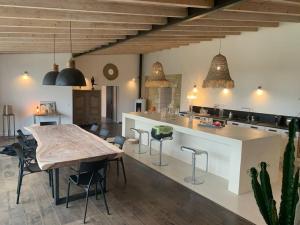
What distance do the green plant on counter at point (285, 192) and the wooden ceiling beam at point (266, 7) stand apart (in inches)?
116

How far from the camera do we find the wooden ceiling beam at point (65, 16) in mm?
3656

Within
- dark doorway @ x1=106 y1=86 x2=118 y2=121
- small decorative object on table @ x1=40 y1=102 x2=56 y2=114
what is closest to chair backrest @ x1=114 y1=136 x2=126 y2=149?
small decorative object on table @ x1=40 y1=102 x2=56 y2=114

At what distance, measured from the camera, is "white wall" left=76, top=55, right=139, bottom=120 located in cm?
1059

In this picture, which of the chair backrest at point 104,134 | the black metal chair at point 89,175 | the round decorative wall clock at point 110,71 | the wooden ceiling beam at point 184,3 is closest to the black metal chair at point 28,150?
the black metal chair at point 89,175

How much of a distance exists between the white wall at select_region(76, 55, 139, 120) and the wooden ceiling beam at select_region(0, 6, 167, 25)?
6.48 metres

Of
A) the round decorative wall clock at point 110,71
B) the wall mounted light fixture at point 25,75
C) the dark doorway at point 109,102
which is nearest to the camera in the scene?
the wall mounted light fixture at point 25,75

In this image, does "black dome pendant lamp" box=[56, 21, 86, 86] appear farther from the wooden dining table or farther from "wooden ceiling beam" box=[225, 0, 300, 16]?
"wooden ceiling beam" box=[225, 0, 300, 16]

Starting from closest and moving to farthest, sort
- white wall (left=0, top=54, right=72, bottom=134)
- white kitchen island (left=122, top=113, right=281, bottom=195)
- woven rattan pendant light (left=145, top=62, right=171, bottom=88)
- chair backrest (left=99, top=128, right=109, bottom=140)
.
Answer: white kitchen island (left=122, top=113, right=281, bottom=195), chair backrest (left=99, top=128, right=109, bottom=140), woven rattan pendant light (left=145, top=62, right=171, bottom=88), white wall (left=0, top=54, right=72, bottom=134)

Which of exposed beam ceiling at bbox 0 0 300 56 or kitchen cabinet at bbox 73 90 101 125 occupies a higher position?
exposed beam ceiling at bbox 0 0 300 56

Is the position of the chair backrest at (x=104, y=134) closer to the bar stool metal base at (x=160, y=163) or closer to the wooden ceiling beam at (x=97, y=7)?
the bar stool metal base at (x=160, y=163)

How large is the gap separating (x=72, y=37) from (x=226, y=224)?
4967 mm

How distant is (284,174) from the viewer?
1.79 metres

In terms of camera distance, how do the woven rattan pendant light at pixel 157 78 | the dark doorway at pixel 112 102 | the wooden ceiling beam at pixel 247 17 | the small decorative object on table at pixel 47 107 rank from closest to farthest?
the wooden ceiling beam at pixel 247 17 < the woven rattan pendant light at pixel 157 78 < the small decorative object on table at pixel 47 107 < the dark doorway at pixel 112 102

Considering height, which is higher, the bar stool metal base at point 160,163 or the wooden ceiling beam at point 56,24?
the wooden ceiling beam at point 56,24
